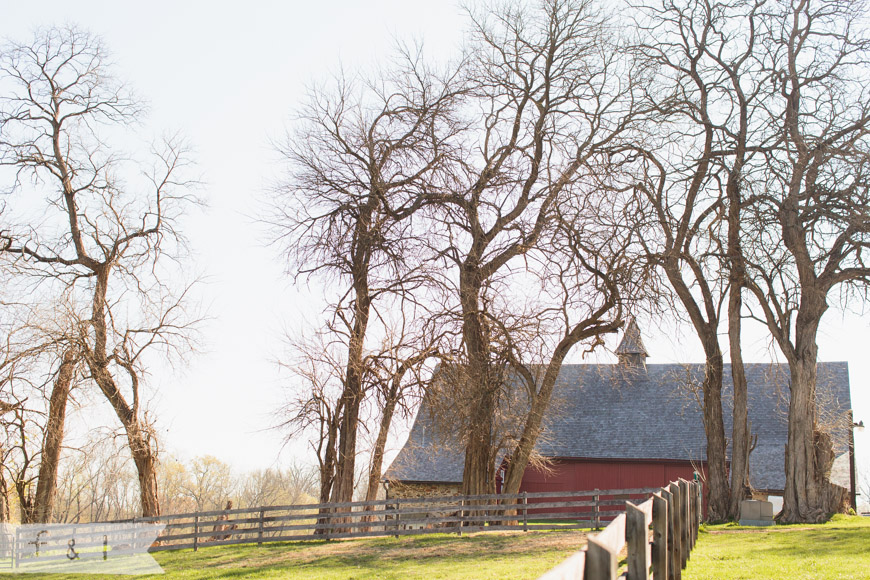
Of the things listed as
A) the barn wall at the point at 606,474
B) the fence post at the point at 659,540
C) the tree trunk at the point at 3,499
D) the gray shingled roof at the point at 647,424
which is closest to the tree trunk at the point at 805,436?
the gray shingled roof at the point at 647,424

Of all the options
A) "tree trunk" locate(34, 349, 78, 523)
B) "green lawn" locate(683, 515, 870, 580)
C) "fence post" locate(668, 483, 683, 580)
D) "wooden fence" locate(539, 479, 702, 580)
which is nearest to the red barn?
"green lawn" locate(683, 515, 870, 580)

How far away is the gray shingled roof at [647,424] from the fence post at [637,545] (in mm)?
21585

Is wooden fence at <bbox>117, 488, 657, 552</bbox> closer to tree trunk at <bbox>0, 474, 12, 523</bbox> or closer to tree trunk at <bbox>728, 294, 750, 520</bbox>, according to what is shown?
tree trunk at <bbox>0, 474, 12, 523</bbox>

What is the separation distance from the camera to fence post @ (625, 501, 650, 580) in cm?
493

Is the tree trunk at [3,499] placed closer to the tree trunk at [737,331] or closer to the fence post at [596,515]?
the fence post at [596,515]

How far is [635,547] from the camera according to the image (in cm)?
496

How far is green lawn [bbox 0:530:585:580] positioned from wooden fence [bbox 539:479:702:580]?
378 cm

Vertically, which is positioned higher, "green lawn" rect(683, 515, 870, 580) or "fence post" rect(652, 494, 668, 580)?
"fence post" rect(652, 494, 668, 580)

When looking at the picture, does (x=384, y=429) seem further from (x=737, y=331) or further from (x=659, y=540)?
(x=659, y=540)

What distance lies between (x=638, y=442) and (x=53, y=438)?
61.8ft

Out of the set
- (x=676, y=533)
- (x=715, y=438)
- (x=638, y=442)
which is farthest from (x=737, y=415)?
(x=676, y=533)

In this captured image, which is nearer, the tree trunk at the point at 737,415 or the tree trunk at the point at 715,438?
the tree trunk at the point at 737,415

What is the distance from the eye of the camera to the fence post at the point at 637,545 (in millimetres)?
4934

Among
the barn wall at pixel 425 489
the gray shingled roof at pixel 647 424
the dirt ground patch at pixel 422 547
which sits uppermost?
the gray shingled roof at pixel 647 424
